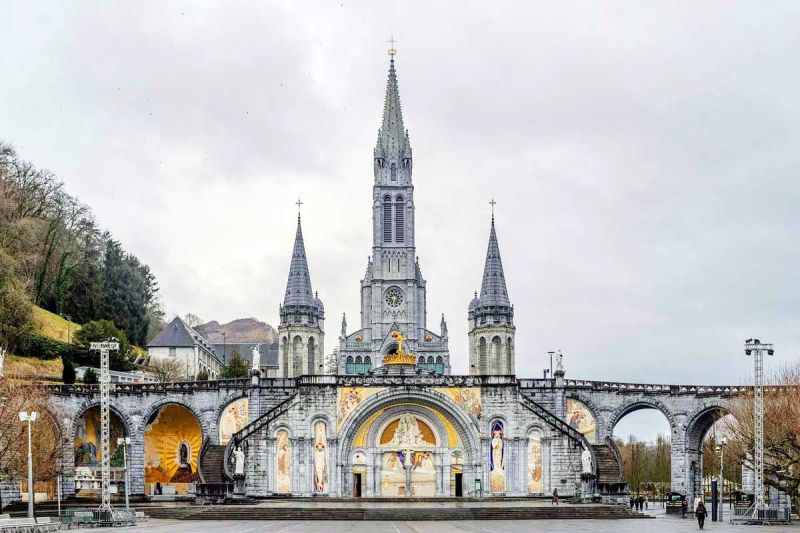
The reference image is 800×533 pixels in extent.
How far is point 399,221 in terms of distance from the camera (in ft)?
459

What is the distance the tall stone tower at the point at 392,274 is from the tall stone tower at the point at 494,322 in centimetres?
2213

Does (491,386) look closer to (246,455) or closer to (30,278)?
(246,455)

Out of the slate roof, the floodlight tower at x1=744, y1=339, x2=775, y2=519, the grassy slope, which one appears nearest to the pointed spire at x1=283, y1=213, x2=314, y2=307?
the grassy slope

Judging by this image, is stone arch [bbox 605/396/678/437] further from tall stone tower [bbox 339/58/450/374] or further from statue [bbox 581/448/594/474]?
tall stone tower [bbox 339/58/450/374]

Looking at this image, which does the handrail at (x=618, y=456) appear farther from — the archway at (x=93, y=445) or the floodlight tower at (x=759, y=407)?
the archway at (x=93, y=445)

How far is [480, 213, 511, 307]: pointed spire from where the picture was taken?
365 ft

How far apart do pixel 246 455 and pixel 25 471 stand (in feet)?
46.7

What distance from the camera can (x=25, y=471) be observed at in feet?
195

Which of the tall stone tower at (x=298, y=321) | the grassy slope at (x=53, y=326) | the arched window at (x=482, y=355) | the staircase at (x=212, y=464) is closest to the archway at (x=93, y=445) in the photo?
the staircase at (x=212, y=464)

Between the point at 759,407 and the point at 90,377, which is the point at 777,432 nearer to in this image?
the point at 759,407

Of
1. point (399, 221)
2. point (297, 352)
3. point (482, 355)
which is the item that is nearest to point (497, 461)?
point (482, 355)

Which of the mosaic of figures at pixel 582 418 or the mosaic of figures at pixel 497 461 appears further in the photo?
the mosaic of figures at pixel 582 418

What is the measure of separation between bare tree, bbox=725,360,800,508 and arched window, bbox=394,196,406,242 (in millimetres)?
73836

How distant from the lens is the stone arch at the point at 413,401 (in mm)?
70188
